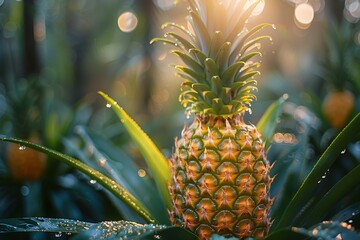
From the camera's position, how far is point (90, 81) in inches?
270

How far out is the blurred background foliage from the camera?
7.34 ft

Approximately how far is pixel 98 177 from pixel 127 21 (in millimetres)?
5449

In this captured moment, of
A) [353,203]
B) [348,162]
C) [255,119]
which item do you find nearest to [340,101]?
[348,162]

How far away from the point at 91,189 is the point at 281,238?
1.55 metres

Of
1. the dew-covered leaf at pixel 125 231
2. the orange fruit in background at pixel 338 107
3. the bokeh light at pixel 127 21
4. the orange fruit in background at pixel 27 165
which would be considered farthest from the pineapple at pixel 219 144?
the bokeh light at pixel 127 21

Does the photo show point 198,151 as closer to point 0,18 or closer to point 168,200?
point 168,200

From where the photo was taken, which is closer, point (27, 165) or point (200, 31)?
point (200, 31)

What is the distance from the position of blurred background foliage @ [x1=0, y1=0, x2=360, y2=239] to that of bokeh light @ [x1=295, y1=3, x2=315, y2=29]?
0.01 metres

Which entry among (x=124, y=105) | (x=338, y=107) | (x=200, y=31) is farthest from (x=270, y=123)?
(x=124, y=105)

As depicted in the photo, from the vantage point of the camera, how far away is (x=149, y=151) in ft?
5.98

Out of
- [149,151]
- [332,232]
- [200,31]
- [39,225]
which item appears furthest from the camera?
Result: [149,151]

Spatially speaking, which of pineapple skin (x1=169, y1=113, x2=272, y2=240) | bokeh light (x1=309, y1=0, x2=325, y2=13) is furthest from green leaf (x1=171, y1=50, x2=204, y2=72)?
bokeh light (x1=309, y1=0, x2=325, y2=13)

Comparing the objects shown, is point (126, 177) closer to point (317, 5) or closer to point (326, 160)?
point (326, 160)

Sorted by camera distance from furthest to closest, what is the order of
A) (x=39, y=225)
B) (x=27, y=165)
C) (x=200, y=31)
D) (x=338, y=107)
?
(x=338, y=107) < (x=27, y=165) < (x=200, y=31) < (x=39, y=225)
